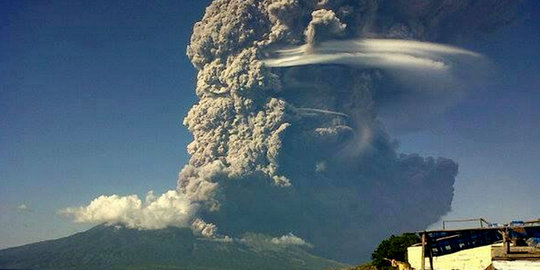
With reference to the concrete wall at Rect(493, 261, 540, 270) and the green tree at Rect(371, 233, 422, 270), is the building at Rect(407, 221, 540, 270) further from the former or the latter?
the green tree at Rect(371, 233, 422, 270)

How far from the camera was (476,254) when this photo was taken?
139 feet

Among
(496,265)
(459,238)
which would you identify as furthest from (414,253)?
(496,265)

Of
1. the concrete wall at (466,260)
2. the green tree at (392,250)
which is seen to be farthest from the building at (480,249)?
the green tree at (392,250)

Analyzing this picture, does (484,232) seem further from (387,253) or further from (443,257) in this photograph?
(387,253)

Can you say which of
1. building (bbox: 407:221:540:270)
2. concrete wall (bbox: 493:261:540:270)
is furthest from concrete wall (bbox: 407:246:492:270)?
concrete wall (bbox: 493:261:540:270)

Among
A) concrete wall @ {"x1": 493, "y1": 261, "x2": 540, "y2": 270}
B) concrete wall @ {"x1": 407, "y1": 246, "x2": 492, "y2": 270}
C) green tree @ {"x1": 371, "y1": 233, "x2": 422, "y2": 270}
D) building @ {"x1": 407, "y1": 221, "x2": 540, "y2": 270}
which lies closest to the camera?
concrete wall @ {"x1": 493, "y1": 261, "x2": 540, "y2": 270}

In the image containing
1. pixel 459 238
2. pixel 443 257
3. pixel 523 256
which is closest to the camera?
pixel 523 256

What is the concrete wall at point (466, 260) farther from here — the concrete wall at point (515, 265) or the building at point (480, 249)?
the concrete wall at point (515, 265)

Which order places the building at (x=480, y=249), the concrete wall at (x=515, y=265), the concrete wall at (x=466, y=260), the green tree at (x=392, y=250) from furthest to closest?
1. the green tree at (x=392, y=250)
2. the concrete wall at (x=466, y=260)
3. the building at (x=480, y=249)
4. the concrete wall at (x=515, y=265)

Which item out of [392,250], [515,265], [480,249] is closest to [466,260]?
[480,249]

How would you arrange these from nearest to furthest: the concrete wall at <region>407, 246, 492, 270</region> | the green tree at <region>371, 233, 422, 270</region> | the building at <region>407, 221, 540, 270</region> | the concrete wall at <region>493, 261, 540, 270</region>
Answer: the concrete wall at <region>493, 261, 540, 270</region> < the building at <region>407, 221, 540, 270</region> < the concrete wall at <region>407, 246, 492, 270</region> < the green tree at <region>371, 233, 422, 270</region>

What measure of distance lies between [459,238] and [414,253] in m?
7.29

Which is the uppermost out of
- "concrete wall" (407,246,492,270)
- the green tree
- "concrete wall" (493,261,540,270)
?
the green tree

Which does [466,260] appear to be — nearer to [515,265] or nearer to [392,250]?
[515,265]
